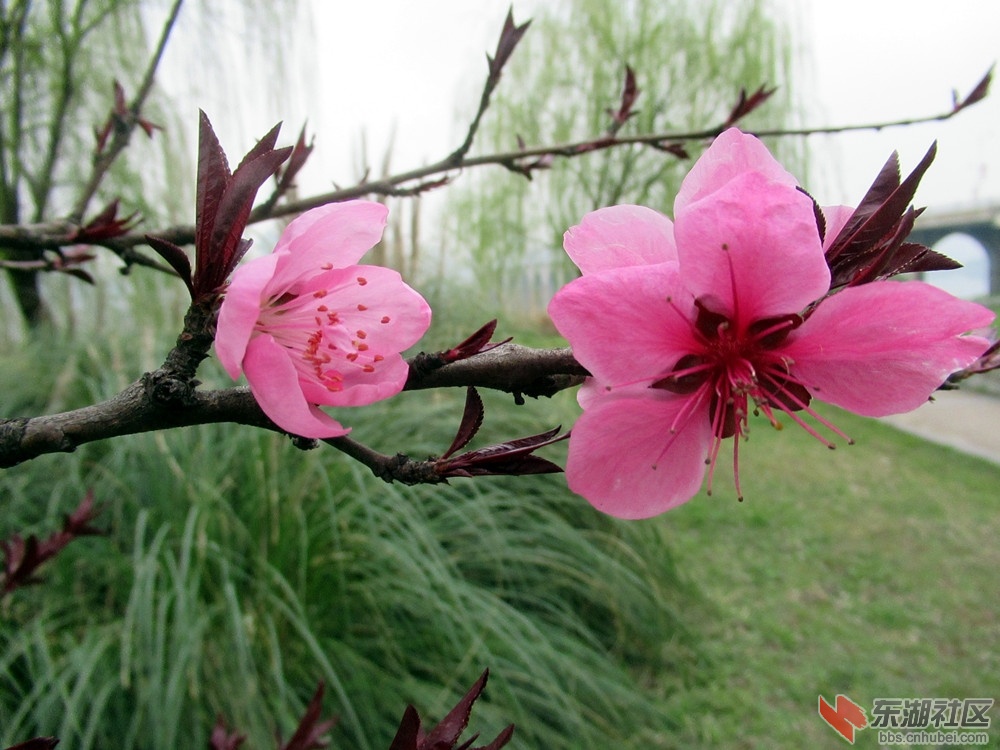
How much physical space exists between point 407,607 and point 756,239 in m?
1.41

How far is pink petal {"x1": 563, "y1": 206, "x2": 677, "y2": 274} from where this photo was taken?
0.28m

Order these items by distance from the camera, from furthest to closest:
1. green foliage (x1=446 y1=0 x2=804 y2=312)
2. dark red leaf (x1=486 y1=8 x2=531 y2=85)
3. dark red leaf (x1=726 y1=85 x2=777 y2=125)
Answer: green foliage (x1=446 y1=0 x2=804 y2=312) < dark red leaf (x1=726 y1=85 x2=777 y2=125) < dark red leaf (x1=486 y1=8 x2=531 y2=85)

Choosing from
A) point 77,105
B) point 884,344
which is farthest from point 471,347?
point 77,105

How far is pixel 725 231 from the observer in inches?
9.6

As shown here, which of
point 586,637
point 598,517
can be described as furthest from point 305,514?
point 598,517

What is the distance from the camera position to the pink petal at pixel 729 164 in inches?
10.6

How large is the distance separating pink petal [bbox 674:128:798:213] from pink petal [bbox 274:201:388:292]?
129mm

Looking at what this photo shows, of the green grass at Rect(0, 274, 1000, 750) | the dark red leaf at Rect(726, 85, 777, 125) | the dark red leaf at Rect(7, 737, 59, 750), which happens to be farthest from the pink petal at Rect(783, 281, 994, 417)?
the green grass at Rect(0, 274, 1000, 750)

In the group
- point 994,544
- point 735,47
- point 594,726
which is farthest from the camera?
point 735,47

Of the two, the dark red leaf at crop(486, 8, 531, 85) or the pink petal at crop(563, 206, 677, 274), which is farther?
the dark red leaf at crop(486, 8, 531, 85)

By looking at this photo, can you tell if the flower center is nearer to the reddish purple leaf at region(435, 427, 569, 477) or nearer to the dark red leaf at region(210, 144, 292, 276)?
the reddish purple leaf at region(435, 427, 569, 477)

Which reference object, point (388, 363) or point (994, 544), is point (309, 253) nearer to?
point (388, 363)

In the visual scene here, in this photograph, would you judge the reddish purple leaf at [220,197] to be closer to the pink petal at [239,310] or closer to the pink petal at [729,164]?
the pink petal at [239,310]

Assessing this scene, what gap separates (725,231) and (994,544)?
123 inches
